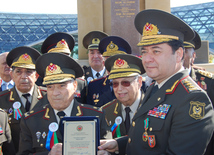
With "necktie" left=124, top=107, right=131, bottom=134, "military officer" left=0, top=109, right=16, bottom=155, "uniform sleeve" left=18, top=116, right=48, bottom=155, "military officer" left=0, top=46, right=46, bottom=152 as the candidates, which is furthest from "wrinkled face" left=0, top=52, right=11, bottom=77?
"necktie" left=124, top=107, right=131, bottom=134

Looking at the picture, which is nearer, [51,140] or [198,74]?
Answer: [51,140]

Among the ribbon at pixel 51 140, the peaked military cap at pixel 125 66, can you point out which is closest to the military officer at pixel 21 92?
the ribbon at pixel 51 140

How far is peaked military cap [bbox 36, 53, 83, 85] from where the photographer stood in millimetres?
3493

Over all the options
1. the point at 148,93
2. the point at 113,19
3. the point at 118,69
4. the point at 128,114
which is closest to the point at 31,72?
the point at 118,69

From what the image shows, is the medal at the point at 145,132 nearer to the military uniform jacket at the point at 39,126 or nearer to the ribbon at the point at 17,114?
the military uniform jacket at the point at 39,126

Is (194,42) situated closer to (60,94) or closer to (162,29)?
(162,29)

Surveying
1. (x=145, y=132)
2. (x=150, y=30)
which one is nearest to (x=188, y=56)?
(x=150, y=30)

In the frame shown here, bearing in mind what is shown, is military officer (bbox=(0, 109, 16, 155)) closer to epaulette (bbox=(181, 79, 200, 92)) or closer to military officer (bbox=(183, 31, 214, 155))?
epaulette (bbox=(181, 79, 200, 92))

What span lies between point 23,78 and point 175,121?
9.77 feet

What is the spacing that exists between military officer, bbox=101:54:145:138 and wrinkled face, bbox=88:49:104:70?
2.28 m

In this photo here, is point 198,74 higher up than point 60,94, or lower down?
higher up

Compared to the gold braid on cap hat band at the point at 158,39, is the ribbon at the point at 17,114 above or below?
below

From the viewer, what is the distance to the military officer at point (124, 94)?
386cm

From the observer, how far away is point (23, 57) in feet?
15.4
